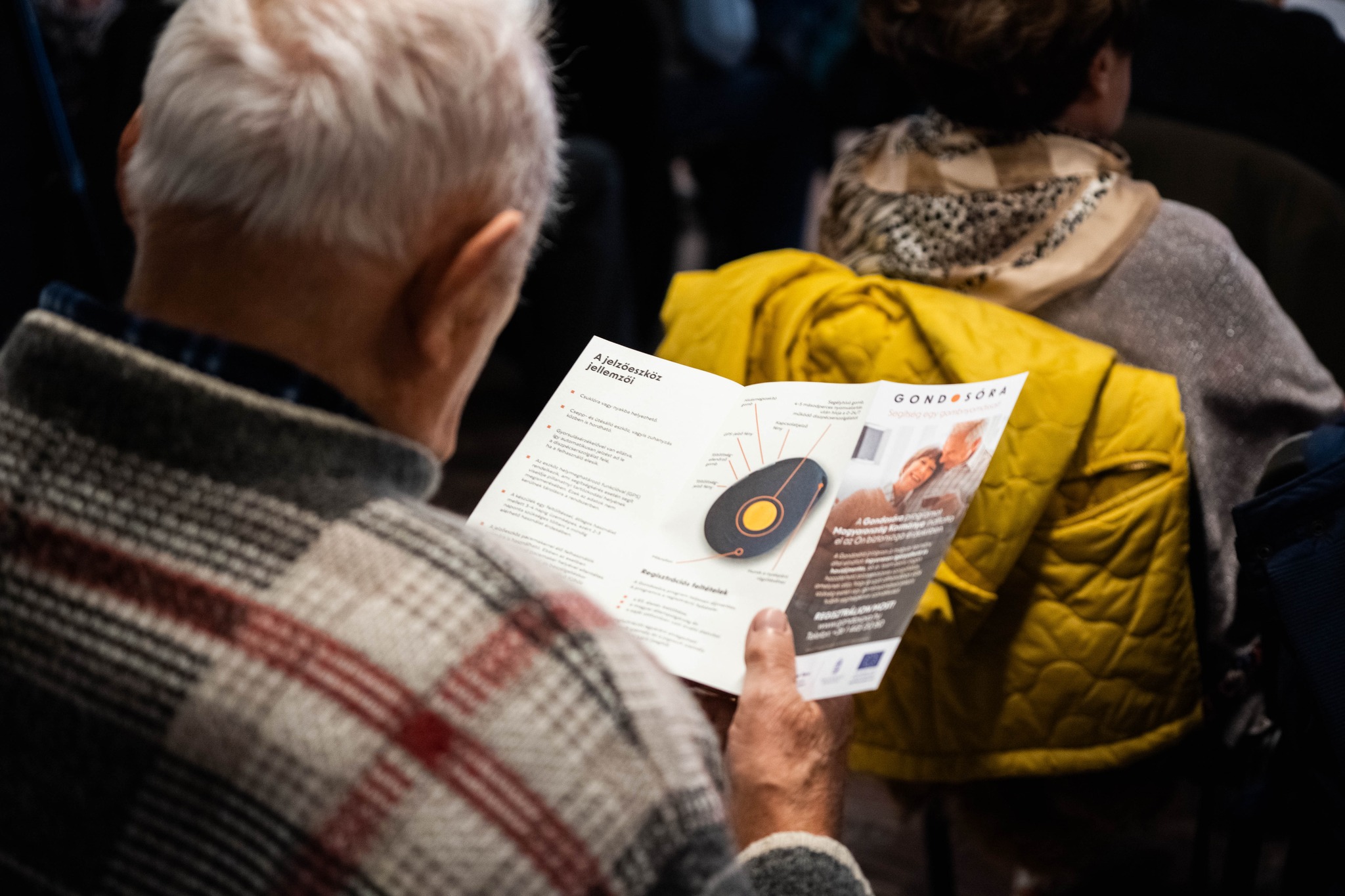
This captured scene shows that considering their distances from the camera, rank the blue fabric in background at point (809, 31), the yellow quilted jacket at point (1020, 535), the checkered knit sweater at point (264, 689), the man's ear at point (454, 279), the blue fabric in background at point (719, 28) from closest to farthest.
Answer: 1. the checkered knit sweater at point (264, 689)
2. the man's ear at point (454, 279)
3. the yellow quilted jacket at point (1020, 535)
4. the blue fabric in background at point (719, 28)
5. the blue fabric in background at point (809, 31)

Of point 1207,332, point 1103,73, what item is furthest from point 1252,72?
point 1207,332

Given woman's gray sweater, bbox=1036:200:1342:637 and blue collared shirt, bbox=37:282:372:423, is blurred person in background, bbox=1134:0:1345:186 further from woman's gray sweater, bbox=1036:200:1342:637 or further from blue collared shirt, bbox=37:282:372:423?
blue collared shirt, bbox=37:282:372:423

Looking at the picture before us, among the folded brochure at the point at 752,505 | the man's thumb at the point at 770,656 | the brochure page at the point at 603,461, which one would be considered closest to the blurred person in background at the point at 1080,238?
the folded brochure at the point at 752,505

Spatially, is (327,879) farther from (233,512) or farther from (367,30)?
(367,30)

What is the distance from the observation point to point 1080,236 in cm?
133

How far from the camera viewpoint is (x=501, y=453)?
3.26 metres

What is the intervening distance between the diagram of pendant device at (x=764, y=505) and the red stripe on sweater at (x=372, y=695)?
396 mm

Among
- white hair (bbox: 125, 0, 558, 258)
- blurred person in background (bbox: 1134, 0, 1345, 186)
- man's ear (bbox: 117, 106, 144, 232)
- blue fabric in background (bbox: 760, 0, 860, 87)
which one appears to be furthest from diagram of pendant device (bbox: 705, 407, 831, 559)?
blue fabric in background (bbox: 760, 0, 860, 87)

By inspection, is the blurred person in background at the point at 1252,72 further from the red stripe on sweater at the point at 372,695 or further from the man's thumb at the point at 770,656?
the red stripe on sweater at the point at 372,695

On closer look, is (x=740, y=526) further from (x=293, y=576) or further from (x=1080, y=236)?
(x=1080, y=236)

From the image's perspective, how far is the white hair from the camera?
0.62 metres

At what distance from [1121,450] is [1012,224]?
33 cm

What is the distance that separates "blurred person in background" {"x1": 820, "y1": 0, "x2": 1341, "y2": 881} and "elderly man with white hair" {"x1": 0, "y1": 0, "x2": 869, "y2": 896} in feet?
2.74

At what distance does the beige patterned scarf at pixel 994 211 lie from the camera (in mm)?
1329
